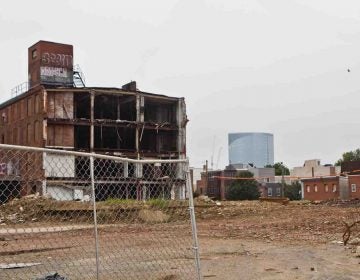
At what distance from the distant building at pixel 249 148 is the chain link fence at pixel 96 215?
156815 mm

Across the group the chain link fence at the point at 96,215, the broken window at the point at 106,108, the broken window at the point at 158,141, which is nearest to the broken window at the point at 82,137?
the broken window at the point at 106,108

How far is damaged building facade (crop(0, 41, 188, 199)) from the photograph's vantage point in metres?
52.2

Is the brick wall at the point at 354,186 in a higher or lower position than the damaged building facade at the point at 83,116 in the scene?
lower

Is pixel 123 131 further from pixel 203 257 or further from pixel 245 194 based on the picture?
pixel 203 257

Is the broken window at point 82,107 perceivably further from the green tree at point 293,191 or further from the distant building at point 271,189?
the distant building at point 271,189

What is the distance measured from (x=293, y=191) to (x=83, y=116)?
46.5m

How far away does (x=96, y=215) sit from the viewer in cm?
700

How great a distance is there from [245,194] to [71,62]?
3354 cm

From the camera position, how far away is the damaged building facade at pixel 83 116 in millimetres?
52188

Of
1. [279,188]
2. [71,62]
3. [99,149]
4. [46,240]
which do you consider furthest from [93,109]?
[279,188]

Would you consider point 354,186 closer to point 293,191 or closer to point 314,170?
point 293,191

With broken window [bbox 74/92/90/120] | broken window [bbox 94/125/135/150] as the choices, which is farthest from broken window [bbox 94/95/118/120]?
broken window [bbox 94/125/135/150]

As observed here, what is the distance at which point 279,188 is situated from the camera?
99500 mm

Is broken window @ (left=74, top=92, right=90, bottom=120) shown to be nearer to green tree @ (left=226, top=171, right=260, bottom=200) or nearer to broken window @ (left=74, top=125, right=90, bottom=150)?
broken window @ (left=74, top=125, right=90, bottom=150)
